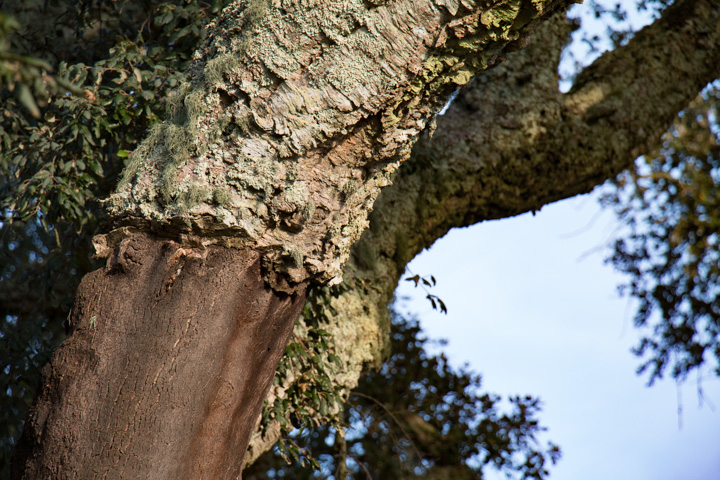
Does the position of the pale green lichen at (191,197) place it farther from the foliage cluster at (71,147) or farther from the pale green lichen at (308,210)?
the foliage cluster at (71,147)

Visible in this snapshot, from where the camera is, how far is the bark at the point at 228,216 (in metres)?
1.74

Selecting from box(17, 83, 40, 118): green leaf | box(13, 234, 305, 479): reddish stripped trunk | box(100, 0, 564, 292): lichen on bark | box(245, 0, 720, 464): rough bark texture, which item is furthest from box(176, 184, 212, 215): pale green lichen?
box(245, 0, 720, 464): rough bark texture

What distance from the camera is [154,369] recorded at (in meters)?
1.74

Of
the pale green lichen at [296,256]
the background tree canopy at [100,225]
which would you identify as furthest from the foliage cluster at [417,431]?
the pale green lichen at [296,256]

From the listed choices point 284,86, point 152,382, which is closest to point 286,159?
point 284,86

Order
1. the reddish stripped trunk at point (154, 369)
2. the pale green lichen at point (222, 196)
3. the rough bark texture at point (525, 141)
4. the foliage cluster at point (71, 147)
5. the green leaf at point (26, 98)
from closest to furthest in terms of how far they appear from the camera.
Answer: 1. the green leaf at point (26, 98)
2. the reddish stripped trunk at point (154, 369)
3. the pale green lichen at point (222, 196)
4. the foliage cluster at point (71, 147)
5. the rough bark texture at point (525, 141)

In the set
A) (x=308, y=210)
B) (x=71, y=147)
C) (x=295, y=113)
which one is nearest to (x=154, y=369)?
(x=308, y=210)

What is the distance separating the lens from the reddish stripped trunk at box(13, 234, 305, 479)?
1702 millimetres

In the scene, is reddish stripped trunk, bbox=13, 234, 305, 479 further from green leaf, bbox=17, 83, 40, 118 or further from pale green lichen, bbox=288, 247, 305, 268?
green leaf, bbox=17, 83, 40, 118

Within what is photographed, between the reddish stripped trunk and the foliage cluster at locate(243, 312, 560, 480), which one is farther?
the foliage cluster at locate(243, 312, 560, 480)

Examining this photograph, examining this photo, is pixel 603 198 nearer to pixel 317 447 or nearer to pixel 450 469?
pixel 450 469

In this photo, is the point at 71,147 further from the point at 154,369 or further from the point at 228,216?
the point at 154,369

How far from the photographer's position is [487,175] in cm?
388

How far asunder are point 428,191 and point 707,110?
5.32 meters
